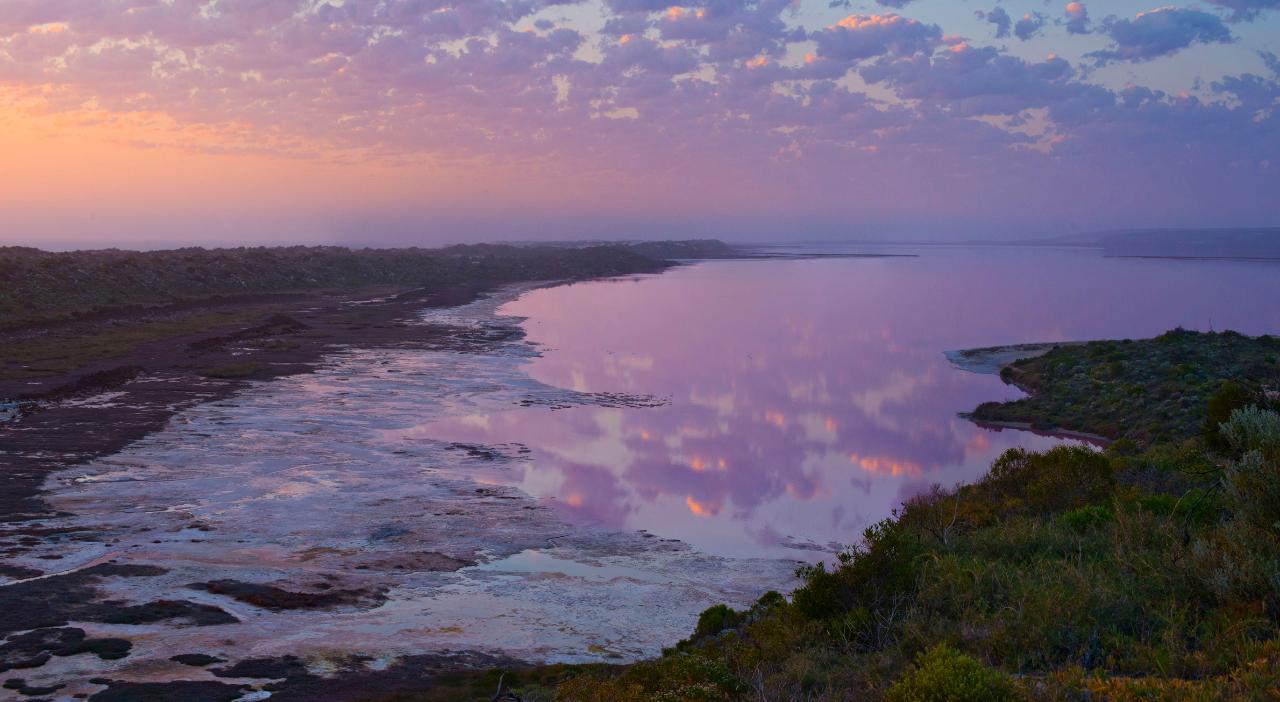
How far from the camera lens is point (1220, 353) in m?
34.0

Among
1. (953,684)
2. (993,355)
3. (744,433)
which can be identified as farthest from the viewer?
(993,355)

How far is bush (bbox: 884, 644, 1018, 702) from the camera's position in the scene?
18.9 ft

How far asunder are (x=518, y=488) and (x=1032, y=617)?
1247cm

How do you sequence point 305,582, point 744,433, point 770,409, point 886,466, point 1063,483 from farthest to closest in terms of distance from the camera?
point 770,409, point 744,433, point 886,466, point 1063,483, point 305,582

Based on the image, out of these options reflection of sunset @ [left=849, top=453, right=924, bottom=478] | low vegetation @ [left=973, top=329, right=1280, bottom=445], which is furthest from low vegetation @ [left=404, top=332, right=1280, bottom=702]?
low vegetation @ [left=973, top=329, right=1280, bottom=445]

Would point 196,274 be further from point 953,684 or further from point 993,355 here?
point 953,684

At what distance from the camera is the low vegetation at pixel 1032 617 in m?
6.23

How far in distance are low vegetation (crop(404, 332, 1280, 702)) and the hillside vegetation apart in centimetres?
4012

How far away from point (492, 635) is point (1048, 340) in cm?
4246

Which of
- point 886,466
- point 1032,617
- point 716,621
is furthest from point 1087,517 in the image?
point 886,466

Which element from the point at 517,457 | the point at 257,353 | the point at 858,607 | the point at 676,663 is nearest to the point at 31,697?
the point at 676,663

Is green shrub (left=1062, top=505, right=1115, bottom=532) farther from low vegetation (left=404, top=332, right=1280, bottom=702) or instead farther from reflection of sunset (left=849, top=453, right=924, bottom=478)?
reflection of sunset (left=849, top=453, right=924, bottom=478)

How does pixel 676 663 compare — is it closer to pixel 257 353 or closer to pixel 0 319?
pixel 257 353

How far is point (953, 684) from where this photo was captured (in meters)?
5.79
